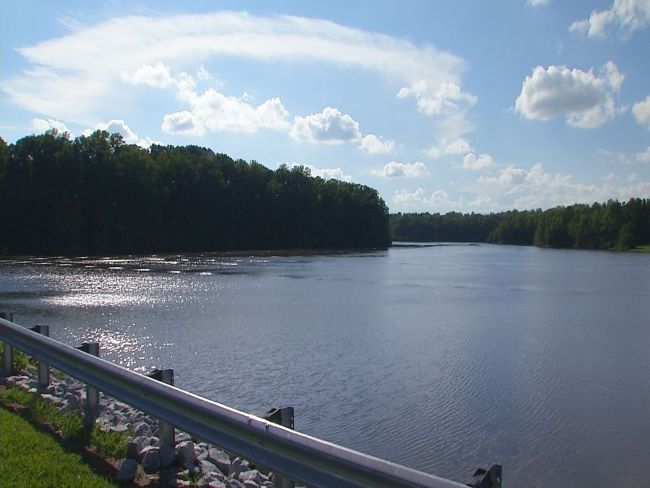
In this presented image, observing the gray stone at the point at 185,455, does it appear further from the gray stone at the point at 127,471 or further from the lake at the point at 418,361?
the lake at the point at 418,361

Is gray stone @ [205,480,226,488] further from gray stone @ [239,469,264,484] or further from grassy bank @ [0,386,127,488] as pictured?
grassy bank @ [0,386,127,488]

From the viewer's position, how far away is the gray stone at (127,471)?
5.06 metres

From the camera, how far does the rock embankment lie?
5.32 metres

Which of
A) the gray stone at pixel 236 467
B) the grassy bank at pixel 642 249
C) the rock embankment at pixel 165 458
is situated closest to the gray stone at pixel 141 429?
the rock embankment at pixel 165 458

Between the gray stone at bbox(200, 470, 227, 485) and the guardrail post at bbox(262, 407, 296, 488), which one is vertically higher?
the guardrail post at bbox(262, 407, 296, 488)

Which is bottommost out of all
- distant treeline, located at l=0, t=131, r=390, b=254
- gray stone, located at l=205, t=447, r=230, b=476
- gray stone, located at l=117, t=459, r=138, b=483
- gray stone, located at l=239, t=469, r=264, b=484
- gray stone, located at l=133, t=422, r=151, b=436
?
gray stone, located at l=239, t=469, r=264, b=484

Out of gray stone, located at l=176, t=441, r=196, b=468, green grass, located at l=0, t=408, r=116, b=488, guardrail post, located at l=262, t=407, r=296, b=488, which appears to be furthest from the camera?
gray stone, located at l=176, t=441, r=196, b=468

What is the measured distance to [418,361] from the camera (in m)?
15.4

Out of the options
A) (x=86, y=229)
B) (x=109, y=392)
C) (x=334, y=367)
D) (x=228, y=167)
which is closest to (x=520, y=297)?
(x=334, y=367)

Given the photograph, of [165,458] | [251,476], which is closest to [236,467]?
[251,476]

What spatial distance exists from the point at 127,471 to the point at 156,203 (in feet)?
280

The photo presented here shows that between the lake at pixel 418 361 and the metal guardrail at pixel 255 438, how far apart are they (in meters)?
4.61

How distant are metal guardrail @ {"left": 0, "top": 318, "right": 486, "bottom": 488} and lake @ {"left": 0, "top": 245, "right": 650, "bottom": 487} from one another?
4607 millimetres

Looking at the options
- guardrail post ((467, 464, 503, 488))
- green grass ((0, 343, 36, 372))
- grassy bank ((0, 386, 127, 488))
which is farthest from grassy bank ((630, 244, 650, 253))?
guardrail post ((467, 464, 503, 488))
